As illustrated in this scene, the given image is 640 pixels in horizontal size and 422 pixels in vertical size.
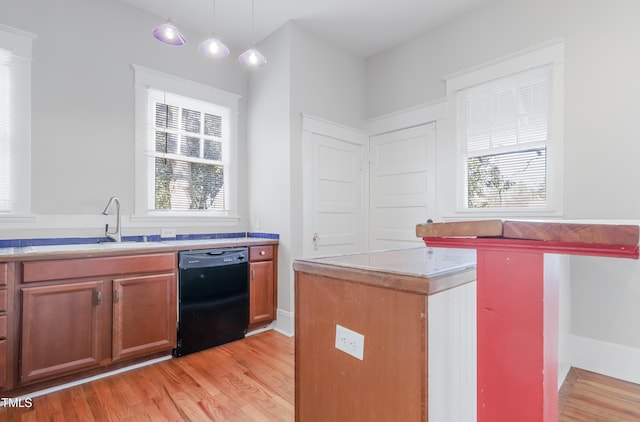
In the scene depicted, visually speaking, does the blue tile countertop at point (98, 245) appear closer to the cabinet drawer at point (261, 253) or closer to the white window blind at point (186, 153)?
the cabinet drawer at point (261, 253)

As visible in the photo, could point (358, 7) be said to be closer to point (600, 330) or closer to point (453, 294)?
point (453, 294)

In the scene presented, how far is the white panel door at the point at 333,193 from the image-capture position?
346cm

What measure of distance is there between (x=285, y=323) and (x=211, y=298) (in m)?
0.84

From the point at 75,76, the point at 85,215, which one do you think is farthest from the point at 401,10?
the point at 85,215

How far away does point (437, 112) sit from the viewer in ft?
11.1

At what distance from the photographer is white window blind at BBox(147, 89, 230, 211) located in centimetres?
322

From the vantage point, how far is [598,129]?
2441 millimetres

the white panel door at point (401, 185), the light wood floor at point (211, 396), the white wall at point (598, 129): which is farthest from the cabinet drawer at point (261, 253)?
the white wall at point (598, 129)

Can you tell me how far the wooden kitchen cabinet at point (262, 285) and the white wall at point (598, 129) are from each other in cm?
265

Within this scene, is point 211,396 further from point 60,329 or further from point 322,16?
point 322,16

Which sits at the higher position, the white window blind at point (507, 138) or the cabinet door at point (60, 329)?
the white window blind at point (507, 138)

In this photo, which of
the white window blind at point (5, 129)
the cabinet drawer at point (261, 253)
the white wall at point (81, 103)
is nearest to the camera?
the white window blind at point (5, 129)

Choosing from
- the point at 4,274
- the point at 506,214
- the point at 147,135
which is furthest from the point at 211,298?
the point at 506,214

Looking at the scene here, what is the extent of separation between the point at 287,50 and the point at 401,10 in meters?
1.20
